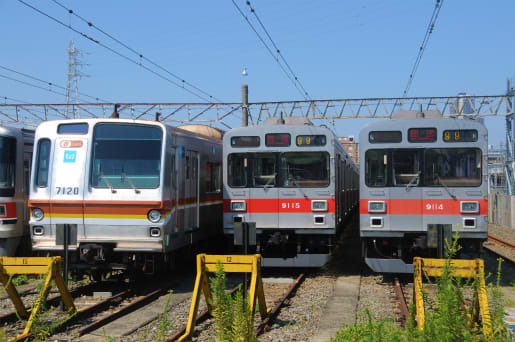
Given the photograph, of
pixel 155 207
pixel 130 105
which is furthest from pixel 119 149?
pixel 130 105

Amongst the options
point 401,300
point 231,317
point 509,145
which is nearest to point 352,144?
point 509,145

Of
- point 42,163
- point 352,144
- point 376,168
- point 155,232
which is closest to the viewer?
point 155,232

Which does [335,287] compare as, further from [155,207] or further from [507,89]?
[507,89]

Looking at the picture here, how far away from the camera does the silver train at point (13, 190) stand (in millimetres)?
11688

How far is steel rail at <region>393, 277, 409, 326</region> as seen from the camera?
8.66 metres

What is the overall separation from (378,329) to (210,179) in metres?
8.63

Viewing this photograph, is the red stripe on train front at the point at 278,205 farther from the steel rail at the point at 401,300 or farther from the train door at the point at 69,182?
the train door at the point at 69,182

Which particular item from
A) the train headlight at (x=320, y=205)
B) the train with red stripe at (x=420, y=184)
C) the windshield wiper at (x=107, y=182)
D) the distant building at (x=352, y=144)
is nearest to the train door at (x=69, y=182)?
the windshield wiper at (x=107, y=182)

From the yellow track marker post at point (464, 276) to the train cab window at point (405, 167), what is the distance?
3.35 metres

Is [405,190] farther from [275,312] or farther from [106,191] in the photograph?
[106,191]

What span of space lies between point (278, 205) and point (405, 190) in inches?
102

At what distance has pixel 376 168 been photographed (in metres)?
11.5

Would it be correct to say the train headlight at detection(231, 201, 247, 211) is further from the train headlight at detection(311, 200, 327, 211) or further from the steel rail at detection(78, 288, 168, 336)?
the steel rail at detection(78, 288, 168, 336)

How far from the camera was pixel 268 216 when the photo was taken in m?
12.2
